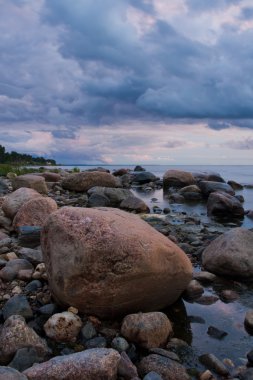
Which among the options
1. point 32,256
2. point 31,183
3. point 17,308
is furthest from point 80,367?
point 31,183

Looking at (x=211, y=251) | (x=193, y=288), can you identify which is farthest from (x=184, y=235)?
(x=193, y=288)

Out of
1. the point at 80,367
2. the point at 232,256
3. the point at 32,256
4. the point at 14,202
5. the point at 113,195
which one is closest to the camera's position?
the point at 80,367

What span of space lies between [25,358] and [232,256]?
13.0 feet

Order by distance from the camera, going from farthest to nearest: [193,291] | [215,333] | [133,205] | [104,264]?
[133,205]
[193,291]
[215,333]
[104,264]

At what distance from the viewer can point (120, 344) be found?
14.8 feet

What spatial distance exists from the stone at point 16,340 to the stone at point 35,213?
15.5 feet

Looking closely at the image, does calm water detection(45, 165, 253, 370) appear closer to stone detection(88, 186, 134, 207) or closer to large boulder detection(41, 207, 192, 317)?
large boulder detection(41, 207, 192, 317)

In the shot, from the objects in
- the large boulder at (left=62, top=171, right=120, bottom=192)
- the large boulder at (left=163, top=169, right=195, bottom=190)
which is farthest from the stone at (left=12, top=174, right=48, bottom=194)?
the large boulder at (left=163, top=169, right=195, bottom=190)

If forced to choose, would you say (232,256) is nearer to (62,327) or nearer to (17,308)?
(62,327)

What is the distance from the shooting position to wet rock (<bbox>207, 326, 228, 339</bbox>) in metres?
4.99

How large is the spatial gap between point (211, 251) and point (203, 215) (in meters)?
7.66

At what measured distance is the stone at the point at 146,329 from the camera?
15.1 ft

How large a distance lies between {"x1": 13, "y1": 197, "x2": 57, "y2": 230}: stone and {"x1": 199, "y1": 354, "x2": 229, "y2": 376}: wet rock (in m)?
5.46

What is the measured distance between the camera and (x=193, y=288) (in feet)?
20.4
